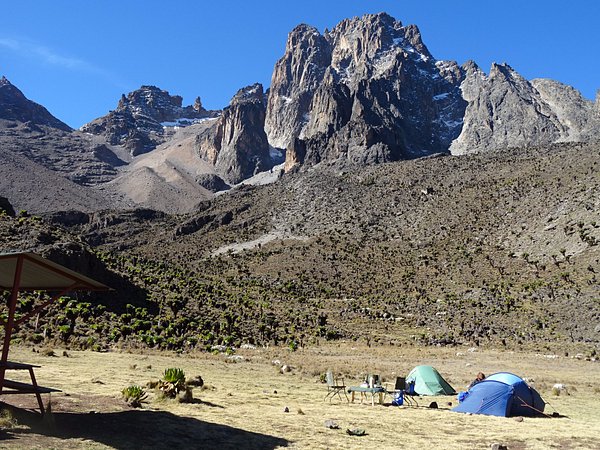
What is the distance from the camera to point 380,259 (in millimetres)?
83625

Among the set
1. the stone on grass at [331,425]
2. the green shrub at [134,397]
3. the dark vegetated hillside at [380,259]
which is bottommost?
the stone on grass at [331,425]

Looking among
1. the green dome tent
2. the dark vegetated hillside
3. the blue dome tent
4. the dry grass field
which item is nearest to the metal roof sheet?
the dry grass field

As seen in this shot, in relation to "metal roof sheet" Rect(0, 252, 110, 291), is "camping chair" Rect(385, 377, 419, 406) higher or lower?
lower

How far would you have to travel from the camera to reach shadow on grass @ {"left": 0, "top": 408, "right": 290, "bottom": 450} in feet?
37.2

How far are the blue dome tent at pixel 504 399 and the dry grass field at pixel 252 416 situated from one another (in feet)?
2.28

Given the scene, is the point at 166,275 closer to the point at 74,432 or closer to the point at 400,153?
the point at 74,432

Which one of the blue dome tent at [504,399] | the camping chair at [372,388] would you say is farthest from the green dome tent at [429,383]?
the blue dome tent at [504,399]

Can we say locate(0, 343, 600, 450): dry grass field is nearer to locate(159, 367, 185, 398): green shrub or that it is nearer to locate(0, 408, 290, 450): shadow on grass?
locate(0, 408, 290, 450): shadow on grass

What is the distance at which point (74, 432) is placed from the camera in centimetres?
1155

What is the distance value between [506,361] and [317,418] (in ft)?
79.2

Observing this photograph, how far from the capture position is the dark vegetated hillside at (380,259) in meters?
49.8

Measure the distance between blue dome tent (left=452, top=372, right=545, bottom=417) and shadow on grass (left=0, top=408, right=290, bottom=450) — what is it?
8656 mm

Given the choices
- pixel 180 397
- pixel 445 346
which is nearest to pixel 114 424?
pixel 180 397

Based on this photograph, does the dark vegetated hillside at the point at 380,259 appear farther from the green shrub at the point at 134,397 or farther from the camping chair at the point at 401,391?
the camping chair at the point at 401,391
